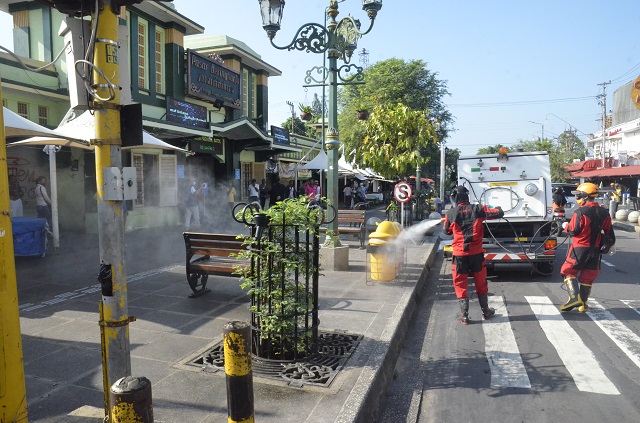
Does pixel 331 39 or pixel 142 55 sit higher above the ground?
pixel 142 55

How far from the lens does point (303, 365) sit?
4355 mm

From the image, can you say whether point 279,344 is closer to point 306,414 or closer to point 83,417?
point 306,414

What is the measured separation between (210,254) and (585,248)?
17.4 ft

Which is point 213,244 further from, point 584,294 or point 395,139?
point 395,139

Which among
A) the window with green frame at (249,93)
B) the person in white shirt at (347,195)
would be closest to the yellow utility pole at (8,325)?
the window with green frame at (249,93)

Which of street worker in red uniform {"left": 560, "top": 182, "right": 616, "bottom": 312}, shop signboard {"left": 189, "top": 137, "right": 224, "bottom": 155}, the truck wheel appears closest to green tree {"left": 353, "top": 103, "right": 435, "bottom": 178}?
the truck wheel

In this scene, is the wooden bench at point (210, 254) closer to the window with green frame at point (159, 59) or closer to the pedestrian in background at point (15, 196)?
the pedestrian in background at point (15, 196)

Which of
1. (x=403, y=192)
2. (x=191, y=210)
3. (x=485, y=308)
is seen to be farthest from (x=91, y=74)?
(x=191, y=210)

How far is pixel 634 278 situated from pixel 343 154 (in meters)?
20.8

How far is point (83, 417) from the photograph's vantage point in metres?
3.39

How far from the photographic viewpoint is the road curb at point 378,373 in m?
3.55

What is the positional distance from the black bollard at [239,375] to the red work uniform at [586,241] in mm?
5443

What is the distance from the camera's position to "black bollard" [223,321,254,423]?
2873mm

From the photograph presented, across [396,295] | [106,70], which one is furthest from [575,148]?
[106,70]
